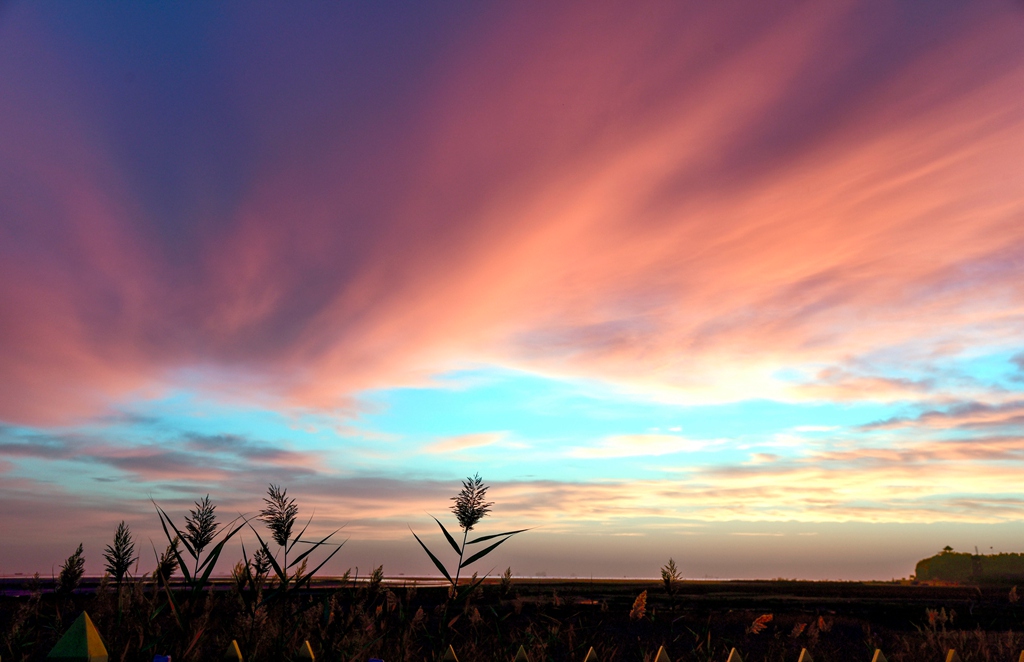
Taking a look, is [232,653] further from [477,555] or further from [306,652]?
[477,555]

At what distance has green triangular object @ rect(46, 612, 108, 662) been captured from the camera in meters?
2.88

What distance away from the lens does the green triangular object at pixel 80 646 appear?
2875mm

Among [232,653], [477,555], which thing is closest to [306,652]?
[232,653]

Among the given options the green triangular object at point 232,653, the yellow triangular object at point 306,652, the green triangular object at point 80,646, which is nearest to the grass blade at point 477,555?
the yellow triangular object at point 306,652

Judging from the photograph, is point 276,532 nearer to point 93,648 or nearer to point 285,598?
point 285,598

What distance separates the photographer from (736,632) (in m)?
18.1

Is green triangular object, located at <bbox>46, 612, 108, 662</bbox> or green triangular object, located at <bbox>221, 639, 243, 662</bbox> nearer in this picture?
green triangular object, located at <bbox>46, 612, 108, 662</bbox>

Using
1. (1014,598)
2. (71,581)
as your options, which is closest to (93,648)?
(71,581)

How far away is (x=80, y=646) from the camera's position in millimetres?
2893

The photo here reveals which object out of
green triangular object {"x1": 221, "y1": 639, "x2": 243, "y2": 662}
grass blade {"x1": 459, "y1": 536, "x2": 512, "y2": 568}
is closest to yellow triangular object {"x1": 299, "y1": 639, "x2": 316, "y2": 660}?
green triangular object {"x1": 221, "y1": 639, "x2": 243, "y2": 662}

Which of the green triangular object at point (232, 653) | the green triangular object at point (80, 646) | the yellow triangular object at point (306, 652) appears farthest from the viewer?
the yellow triangular object at point (306, 652)

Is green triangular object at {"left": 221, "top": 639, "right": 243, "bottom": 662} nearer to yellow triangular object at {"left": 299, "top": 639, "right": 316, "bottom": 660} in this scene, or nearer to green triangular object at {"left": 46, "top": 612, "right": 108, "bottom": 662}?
yellow triangular object at {"left": 299, "top": 639, "right": 316, "bottom": 660}

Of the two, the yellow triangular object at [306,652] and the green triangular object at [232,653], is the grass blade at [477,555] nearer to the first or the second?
the yellow triangular object at [306,652]

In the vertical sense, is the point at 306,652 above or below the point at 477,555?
below
